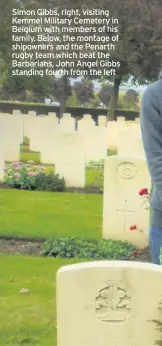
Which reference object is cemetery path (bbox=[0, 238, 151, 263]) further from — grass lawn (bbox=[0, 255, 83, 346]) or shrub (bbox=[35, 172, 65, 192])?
shrub (bbox=[35, 172, 65, 192])

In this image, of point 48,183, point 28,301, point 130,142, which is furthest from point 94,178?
point 28,301

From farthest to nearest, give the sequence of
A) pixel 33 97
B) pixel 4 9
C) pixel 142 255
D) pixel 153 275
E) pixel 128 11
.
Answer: pixel 33 97, pixel 128 11, pixel 4 9, pixel 142 255, pixel 153 275

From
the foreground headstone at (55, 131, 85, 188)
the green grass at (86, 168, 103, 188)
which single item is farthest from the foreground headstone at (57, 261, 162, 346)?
the green grass at (86, 168, 103, 188)

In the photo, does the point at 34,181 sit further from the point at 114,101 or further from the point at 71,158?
the point at 114,101

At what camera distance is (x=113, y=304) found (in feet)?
10.1

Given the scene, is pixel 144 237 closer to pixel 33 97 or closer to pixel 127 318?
pixel 127 318

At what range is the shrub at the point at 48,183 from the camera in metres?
11.1

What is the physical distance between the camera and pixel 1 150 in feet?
37.8

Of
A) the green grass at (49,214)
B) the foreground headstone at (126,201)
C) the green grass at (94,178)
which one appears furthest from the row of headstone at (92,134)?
the foreground headstone at (126,201)

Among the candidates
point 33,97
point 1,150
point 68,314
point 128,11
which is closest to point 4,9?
point 128,11

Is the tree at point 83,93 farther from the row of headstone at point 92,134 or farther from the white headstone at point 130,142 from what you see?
the white headstone at point 130,142

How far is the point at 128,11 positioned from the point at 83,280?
72.6ft

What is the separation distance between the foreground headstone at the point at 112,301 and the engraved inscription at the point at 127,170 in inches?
162

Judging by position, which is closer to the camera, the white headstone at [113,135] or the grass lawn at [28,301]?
the grass lawn at [28,301]
